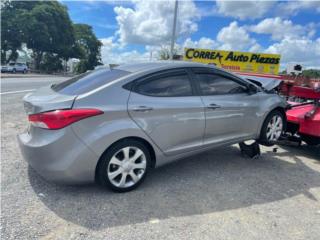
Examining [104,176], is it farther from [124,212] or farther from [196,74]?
[196,74]

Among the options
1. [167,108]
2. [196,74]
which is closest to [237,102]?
[196,74]

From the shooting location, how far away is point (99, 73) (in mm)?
3969

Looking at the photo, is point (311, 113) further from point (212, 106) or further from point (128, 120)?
point (128, 120)

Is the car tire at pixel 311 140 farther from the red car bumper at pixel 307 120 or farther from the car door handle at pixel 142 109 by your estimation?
the car door handle at pixel 142 109

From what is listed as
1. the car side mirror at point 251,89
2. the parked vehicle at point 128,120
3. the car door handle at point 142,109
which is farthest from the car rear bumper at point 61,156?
the car side mirror at point 251,89

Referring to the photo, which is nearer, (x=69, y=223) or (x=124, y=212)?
(x=69, y=223)

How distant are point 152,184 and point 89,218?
1094 millimetres

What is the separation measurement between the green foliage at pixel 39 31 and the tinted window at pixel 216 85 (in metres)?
44.7

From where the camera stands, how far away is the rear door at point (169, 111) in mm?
3622


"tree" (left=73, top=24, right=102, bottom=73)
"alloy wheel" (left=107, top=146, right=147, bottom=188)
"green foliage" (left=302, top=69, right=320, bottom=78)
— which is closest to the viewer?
"alloy wheel" (left=107, top=146, right=147, bottom=188)

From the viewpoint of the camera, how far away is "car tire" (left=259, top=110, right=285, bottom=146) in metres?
5.13

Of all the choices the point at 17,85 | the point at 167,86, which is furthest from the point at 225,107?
the point at 17,85

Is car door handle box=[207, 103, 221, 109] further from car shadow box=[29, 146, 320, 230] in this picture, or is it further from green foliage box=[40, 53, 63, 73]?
green foliage box=[40, 53, 63, 73]

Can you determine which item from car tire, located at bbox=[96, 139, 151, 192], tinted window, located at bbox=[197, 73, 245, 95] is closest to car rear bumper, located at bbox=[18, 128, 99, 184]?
car tire, located at bbox=[96, 139, 151, 192]
